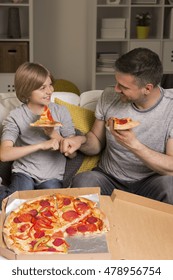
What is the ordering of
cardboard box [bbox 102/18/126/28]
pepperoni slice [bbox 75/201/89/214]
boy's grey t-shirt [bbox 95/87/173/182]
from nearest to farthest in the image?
pepperoni slice [bbox 75/201/89/214], boy's grey t-shirt [bbox 95/87/173/182], cardboard box [bbox 102/18/126/28]

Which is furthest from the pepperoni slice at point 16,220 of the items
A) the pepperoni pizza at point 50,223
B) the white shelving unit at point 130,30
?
the white shelving unit at point 130,30

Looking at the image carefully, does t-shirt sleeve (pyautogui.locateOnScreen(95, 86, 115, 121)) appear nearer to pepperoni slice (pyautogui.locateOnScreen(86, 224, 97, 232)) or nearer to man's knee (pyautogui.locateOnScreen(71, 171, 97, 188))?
man's knee (pyautogui.locateOnScreen(71, 171, 97, 188))

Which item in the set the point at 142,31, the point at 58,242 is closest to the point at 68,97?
the point at 58,242

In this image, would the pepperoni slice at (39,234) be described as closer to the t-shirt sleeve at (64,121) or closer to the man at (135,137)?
the man at (135,137)

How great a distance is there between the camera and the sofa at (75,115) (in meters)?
2.31

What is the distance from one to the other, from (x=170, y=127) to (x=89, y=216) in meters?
0.76

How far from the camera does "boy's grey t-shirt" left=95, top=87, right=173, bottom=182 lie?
216 cm

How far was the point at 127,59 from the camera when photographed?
6.84 feet

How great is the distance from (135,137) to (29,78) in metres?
0.56

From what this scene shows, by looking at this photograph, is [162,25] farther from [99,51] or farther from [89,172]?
[89,172]

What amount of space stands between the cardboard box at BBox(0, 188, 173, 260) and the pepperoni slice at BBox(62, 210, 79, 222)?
12 cm

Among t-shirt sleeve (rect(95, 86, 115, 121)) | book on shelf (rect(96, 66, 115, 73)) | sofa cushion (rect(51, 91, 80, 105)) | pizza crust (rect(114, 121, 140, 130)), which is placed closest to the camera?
pizza crust (rect(114, 121, 140, 130))

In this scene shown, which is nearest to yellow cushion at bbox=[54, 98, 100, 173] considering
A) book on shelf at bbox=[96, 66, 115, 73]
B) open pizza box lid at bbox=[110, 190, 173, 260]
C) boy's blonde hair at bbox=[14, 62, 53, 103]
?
boy's blonde hair at bbox=[14, 62, 53, 103]
